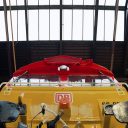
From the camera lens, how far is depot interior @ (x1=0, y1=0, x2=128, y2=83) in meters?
16.0

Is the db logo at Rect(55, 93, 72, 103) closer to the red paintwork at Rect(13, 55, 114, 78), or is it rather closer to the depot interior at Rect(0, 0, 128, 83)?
the red paintwork at Rect(13, 55, 114, 78)

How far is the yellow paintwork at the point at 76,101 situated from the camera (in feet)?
15.6

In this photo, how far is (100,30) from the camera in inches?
648

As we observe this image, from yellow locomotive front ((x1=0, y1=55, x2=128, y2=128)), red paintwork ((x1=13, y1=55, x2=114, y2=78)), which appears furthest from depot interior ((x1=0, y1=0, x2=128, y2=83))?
yellow locomotive front ((x1=0, y1=55, x2=128, y2=128))

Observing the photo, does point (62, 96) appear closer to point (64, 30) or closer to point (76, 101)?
point (76, 101)

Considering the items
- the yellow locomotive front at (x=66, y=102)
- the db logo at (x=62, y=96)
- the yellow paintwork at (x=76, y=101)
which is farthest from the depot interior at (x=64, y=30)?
the db logo at (x=62, y=96)

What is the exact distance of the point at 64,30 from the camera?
16500 mm

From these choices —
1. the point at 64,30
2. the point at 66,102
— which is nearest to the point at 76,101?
the point at 66,102

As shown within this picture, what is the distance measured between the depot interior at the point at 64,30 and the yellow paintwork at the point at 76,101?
10371 millimetres

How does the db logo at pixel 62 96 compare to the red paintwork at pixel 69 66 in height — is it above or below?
below

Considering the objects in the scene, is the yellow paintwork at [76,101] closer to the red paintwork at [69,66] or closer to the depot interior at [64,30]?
the red paintwork at [69,66]

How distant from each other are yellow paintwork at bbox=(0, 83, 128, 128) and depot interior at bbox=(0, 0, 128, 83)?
10371mm

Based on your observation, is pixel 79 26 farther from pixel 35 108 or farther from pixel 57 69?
pixel 35 108

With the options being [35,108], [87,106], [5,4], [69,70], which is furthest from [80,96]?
[5,4]
